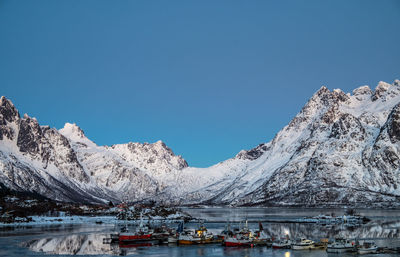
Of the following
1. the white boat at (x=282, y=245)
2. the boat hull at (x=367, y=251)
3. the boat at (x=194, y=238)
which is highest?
the boat at (x=194, y=238)

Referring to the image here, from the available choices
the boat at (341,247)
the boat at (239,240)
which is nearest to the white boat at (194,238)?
the boat at (239,240)

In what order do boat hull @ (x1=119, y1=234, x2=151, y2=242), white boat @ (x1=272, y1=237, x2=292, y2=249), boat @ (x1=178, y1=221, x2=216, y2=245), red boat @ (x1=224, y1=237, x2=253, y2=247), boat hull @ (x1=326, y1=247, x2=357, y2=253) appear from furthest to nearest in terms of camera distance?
boat hull @ (x1=119, y1=234, x2=151, y2=242) < boat @ (x1=178, y1=221, x2=216, y2=245) < red boat @ (x1=224, y1=237, x2=253, y2=247) < white boat @ (x1=272, y1=237, x2=292, y2=249) < boat hull @ (x1=326, y1=247, x2=357, y2=253)

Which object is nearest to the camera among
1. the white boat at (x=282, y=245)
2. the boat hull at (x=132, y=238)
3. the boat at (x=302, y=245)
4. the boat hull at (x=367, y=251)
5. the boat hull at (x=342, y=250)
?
the boat hull at (x=367, y=251)

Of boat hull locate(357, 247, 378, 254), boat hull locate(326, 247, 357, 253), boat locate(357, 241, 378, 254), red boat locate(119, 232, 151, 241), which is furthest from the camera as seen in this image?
red boat locate(119, 232, 151, 241)

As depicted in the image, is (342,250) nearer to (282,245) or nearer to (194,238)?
(282,245)

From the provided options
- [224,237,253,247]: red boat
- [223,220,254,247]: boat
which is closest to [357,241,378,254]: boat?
[223,220,254,247]: boat

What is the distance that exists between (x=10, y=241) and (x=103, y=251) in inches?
1328

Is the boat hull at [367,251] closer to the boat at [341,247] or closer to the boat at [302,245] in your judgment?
the boat at [341,247]

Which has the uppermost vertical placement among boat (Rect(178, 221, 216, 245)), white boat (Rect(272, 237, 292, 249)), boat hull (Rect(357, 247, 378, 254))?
boat (Rect(178, 221, 216, 245))

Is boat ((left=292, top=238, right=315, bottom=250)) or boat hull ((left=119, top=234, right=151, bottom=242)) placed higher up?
boat hull ((left=119, top=234, right=151, bottom=242))

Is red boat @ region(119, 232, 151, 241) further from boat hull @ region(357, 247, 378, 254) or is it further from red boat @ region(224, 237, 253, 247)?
boat hull @ region(357, 247, 378, 254)

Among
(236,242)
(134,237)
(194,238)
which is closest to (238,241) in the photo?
(236,242)

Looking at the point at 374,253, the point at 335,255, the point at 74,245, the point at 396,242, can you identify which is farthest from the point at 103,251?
the point at 396,242

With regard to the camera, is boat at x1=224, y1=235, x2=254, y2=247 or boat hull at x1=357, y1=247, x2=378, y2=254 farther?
boat at x1=224, y1=235, x2=254, y2=247
